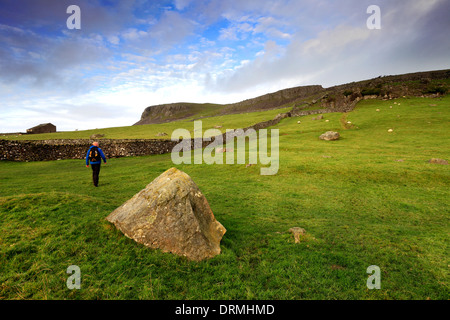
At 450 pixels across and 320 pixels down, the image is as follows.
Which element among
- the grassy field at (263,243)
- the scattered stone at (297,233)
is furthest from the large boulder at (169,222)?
the scattered stone at (297,233)

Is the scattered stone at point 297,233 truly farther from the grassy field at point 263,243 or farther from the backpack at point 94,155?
the backpack at point 94,155

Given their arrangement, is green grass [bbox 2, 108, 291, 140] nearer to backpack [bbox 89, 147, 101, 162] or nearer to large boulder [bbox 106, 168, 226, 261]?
backpack [bbox 89, 147, 101, 162]

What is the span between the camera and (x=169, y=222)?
239 inches

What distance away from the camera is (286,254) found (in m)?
6.65

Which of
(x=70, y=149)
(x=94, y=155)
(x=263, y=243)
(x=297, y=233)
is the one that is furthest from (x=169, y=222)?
(x=70, y=149)

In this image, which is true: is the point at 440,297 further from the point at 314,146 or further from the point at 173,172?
the point at 314,146

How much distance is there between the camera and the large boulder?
5.93 m

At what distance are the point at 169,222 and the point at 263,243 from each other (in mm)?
3569

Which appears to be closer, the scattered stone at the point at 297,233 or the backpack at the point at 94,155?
the scattered stone at the point at 297,233

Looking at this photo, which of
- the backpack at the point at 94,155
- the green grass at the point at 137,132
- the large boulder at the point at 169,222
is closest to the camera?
the large boulder at the point at 169,222

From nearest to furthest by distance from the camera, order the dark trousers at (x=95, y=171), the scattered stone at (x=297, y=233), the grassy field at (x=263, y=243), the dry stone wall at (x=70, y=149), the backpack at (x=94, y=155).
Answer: the grassy field at (x=263, y=243), the scattered stone at (x=297, y=233), the backpack at (x=94, y=155), the dark trousers at (x=95, y=171), the dry stone wall at (x=70, y=149)

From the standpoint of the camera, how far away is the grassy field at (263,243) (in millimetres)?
4793

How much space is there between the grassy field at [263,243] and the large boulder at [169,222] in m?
0.28

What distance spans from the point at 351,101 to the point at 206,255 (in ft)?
218
